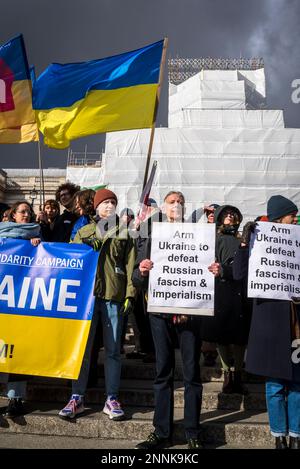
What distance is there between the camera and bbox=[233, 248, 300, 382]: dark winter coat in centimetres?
312

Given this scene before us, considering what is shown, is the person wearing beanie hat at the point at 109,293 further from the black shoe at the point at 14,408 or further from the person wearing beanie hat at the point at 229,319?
the person wearing beanie hat at the point at 229,319

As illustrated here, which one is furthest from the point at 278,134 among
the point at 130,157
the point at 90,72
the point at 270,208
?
the point at 270,208

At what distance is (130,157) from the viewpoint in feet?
81.7

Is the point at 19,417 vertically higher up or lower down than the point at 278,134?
lower down

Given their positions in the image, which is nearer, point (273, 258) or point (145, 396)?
point (273, 258)

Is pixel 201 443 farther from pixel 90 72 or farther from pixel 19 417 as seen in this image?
pixel 90 72

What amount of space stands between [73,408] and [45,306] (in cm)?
97

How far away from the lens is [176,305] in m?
3.36

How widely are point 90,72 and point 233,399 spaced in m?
4.40

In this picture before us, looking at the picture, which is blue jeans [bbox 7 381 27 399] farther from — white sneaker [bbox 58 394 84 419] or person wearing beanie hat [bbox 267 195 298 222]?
person wearing beanie hat [bbox 267 195 298 222]

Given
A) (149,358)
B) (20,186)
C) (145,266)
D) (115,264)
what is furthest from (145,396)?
(20,186)

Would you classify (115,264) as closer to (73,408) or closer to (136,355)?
(73,408)

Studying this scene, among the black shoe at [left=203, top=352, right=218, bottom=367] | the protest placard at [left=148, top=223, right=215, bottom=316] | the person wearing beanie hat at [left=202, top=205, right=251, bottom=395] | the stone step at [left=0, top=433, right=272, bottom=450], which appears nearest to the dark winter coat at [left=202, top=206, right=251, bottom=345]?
the person wearing beanie hat at [left=202, top=205, right=251, bottom=395]
